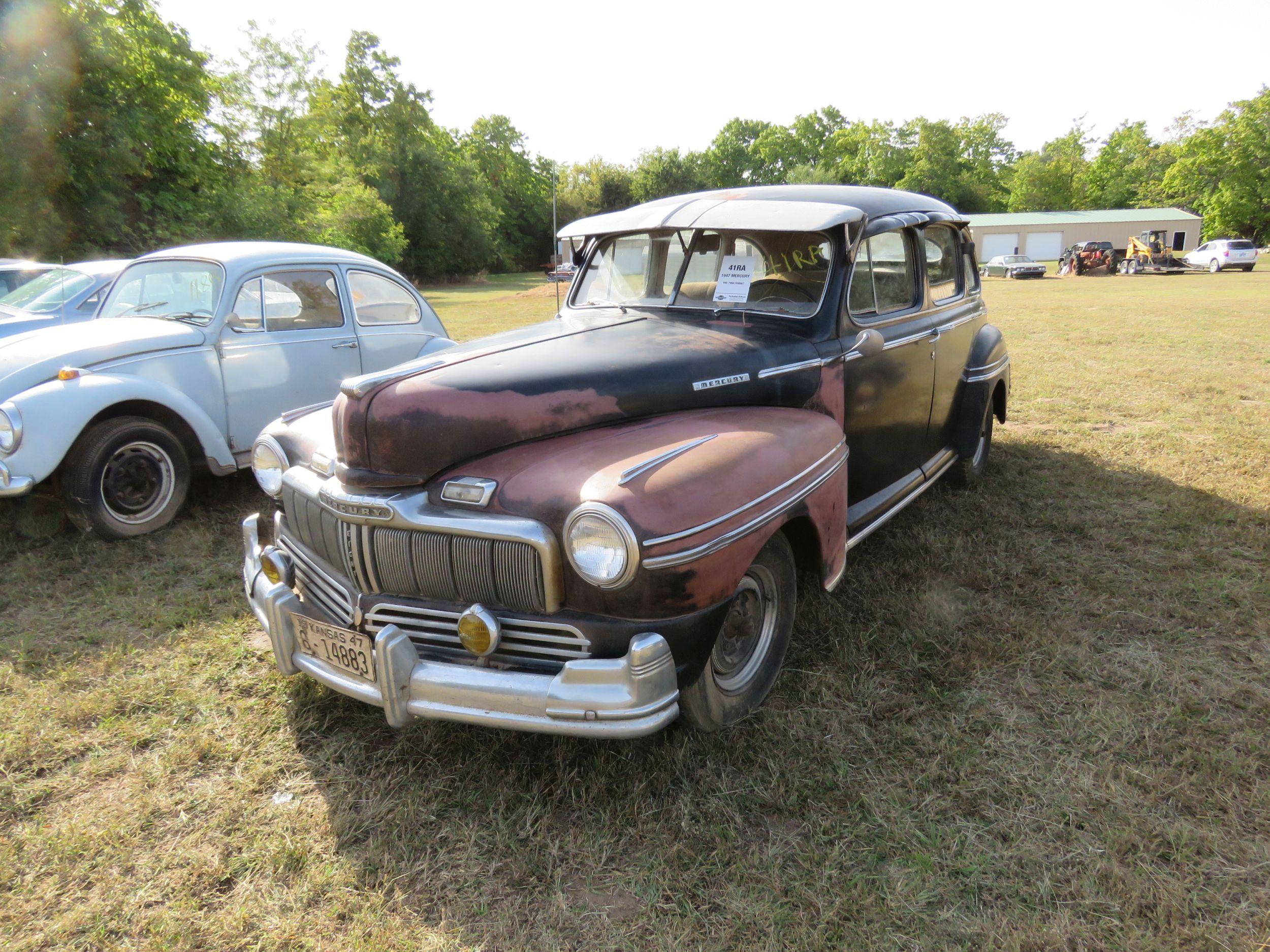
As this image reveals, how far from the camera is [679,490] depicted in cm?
245

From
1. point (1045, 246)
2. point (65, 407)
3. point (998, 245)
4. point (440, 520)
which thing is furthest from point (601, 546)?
point (1045, 246)

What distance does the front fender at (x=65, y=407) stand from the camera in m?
4.47

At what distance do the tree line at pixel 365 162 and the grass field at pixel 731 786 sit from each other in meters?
16.1

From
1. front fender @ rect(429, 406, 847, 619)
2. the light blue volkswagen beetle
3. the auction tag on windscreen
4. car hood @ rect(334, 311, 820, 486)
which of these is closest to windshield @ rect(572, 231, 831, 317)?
the auction tag on windscreen

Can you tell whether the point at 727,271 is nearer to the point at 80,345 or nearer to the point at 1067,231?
the point at 80,345

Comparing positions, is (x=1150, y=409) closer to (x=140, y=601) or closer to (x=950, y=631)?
(x=950, y=631)

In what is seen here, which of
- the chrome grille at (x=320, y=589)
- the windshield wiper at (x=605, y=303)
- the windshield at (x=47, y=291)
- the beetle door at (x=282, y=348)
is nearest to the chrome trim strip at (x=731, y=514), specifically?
the chrome grille at (x=320, y=589)

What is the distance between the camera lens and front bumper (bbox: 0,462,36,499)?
4414 millimetres

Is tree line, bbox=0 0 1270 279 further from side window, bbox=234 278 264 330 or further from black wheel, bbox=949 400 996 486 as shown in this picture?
black wheel, bbox=949 400 996 486

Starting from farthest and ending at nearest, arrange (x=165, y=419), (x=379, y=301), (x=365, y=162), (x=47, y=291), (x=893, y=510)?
(x=365, y=162), (x=47, y=291), (x=379, y=301), (x=165, y=419), (x=893, y=510)

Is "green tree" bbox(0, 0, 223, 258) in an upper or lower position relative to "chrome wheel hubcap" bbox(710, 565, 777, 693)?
upper

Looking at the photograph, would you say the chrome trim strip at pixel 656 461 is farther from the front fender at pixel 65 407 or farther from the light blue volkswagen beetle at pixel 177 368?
the front fender at pixel 65 407

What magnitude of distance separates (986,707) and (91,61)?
20352 mm

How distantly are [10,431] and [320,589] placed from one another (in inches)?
111
